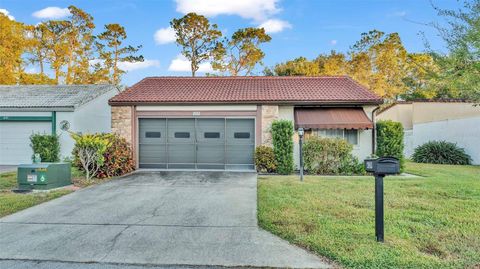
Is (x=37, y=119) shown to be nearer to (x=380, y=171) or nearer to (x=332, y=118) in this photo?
(x=332, y=118)

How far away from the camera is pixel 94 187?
1066 cm

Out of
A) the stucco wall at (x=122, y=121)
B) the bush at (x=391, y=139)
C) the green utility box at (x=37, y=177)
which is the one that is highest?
the stucco wall at (x=122, y=121)

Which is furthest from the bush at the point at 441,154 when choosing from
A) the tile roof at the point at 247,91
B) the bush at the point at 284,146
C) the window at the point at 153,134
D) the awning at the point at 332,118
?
the window at the point at 153,134

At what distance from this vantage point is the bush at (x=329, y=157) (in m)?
13.9

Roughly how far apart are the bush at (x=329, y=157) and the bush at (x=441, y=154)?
8.00 metres

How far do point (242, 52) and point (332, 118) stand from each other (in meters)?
20.3

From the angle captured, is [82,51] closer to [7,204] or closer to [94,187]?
[94,187]

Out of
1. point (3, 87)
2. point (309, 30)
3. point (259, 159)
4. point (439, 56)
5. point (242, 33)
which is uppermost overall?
point (242, 33)

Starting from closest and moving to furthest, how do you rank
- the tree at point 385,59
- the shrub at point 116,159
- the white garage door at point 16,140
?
the shrub at point 116,159 → the white garage door at point 16,140 → the tree at point 385,59

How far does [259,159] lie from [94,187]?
22.1 feet

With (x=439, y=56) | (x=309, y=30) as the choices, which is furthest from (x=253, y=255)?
(x=309, y=30)

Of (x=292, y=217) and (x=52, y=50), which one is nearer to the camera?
(x=292, y=217)

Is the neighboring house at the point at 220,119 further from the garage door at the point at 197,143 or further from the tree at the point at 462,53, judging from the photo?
the tree at the point at 462,53

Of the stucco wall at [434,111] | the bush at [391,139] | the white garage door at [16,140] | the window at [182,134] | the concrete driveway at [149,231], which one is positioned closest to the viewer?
the concrete driveway at [149,231]
